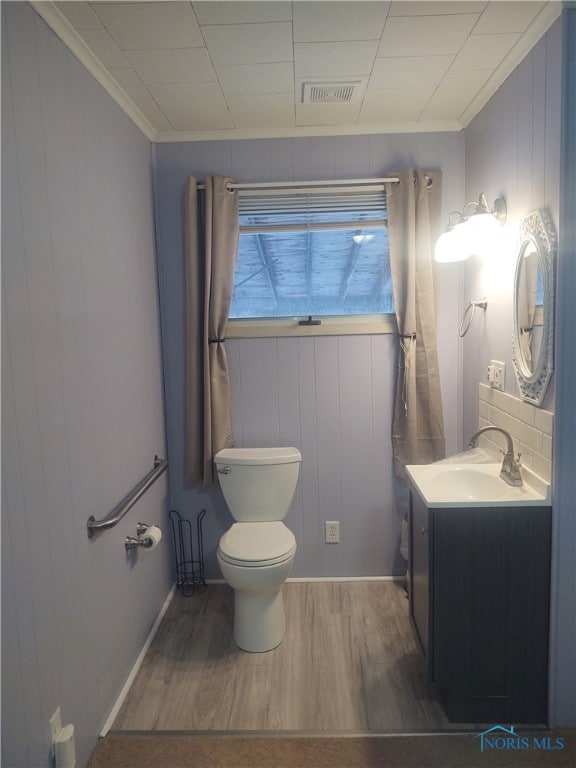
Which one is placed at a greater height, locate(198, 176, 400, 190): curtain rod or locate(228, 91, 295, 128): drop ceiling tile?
locate(228, 91, 295, 128): drop ceiling tile

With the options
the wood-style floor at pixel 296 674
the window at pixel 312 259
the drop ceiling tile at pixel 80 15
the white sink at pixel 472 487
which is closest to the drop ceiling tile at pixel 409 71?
the window at pixel 312 259

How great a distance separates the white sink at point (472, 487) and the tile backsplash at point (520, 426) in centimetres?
7

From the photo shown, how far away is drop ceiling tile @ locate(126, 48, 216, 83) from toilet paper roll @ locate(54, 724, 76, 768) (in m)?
2.21

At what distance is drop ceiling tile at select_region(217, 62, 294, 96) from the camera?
75.4 inches

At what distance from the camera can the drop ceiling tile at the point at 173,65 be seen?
1801mm

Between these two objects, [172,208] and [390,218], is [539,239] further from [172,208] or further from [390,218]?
[172,208]

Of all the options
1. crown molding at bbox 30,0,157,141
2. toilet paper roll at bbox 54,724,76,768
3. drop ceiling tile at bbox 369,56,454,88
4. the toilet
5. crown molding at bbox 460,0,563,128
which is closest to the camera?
toilet paper roll at bbox 54,724,76,768

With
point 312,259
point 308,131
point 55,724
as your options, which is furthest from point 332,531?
point 308,131

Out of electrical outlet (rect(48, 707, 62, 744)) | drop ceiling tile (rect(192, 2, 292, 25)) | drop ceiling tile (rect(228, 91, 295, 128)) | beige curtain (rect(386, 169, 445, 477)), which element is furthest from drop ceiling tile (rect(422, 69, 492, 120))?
electrical outlet (rect(48, 707, 62, 744))

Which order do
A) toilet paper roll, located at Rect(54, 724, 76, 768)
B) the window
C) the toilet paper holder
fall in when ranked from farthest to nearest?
the window
the toilet paper holder
toilet paper roll, located at Rect(54, 724, 76, 768)

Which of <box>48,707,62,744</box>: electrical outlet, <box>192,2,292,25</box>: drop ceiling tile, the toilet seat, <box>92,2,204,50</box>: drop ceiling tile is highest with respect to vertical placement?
<box>92,2,204,50</box>: drop ceiling tile

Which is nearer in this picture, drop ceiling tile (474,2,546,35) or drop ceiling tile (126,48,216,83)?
drop ceiling tile (474,2,546,35)

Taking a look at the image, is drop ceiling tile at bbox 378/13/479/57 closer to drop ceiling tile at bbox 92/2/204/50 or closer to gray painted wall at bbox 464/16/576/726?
gray painted wall at bbox 464/16/576/726

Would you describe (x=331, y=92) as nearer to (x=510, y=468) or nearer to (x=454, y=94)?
(x=454, y=94)
